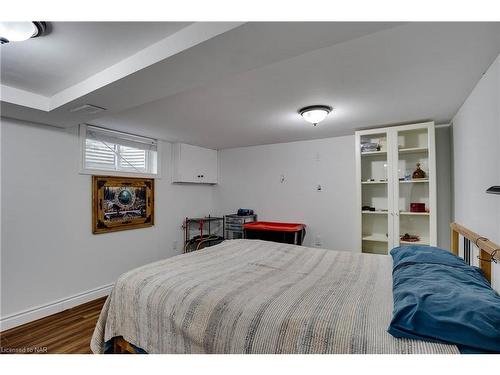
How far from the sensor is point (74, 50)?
1568 millimetres

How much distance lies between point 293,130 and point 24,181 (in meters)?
3.27

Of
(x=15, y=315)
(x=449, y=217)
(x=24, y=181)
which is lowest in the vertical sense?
(x=15, y=315)

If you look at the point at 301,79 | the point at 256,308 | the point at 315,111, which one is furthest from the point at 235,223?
the point at 256,308

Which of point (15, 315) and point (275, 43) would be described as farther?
point (15, 315)

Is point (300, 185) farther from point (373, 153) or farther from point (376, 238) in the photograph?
point (376, 238)

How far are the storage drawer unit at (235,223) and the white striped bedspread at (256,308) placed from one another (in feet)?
7.75

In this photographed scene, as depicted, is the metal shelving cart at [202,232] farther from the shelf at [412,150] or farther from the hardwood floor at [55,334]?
the shelf at [412,150]

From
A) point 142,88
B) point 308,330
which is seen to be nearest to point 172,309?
point 308,330

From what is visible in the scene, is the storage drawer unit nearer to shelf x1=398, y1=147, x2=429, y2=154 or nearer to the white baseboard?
the white baseboard

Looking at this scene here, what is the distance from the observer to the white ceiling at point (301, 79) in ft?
4.26

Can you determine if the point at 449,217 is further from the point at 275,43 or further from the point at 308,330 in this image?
the point at 275,43

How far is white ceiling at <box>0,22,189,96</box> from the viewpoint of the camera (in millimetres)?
1353

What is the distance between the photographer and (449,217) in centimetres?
334

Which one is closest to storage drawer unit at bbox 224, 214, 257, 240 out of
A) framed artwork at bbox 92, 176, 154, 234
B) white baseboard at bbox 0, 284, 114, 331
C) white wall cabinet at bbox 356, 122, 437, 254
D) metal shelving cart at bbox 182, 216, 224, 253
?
metal shelving cart at bbox 182, 216, 224, 253
